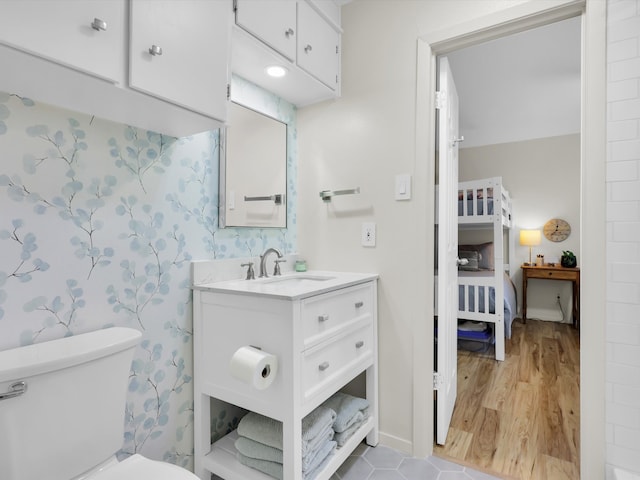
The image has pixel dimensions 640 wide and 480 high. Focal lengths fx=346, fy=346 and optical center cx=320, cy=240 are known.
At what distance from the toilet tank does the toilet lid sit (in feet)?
0.26

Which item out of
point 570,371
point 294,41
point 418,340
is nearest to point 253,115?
point 294,41

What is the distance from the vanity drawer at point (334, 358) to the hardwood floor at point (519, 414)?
0.70 meters

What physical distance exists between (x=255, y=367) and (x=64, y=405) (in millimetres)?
542

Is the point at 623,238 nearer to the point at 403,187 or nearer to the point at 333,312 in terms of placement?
the point at 403,187

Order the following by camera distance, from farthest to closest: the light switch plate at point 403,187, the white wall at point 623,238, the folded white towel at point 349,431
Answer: the light switch plate at point 403,187 < the folded white towel at point 349,431 < the white wall at point 623,238

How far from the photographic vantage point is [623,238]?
4.34 ft

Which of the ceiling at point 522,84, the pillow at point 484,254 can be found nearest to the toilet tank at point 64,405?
the ceiling at point 522,84

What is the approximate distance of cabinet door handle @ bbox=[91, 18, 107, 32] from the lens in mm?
891

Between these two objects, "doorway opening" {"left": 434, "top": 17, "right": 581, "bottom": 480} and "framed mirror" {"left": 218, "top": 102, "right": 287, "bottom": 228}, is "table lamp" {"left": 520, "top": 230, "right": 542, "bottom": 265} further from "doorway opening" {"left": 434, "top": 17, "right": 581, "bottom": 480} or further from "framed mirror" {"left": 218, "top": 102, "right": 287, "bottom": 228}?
"framed mirror" {"left": 218, "top": 102, "right": 287, "bottom": 228}

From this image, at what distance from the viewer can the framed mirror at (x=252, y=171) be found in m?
1.69

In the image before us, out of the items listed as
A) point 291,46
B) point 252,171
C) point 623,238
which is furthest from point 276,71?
point 623,238

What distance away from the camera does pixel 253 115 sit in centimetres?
183

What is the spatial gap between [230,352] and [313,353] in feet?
1.13

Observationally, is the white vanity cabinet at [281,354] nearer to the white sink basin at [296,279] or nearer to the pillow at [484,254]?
the white sink basin at [296,279]
